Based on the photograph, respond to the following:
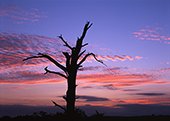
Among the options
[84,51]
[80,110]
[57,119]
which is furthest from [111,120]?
[84,51]

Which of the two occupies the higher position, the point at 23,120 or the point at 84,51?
the point at 84,51

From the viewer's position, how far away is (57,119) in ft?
53.2

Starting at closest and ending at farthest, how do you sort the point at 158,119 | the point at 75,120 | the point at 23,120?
the point at 75,120
the point at 23,120
the point at 158,119

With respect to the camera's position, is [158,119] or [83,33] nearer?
[83,33]

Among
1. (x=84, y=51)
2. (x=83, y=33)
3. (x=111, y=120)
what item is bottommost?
(x=111, y=120)

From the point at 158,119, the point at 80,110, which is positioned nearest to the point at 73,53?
the point at 80,110

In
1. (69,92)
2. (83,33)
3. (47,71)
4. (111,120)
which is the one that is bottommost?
(111,120)

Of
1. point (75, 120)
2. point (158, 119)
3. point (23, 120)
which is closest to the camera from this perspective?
point (75, 120)

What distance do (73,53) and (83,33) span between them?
1.32 metres

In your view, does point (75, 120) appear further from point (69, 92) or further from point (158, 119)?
point (158, 119)

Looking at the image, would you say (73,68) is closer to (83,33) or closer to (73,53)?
(73,53)

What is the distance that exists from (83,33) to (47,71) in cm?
306

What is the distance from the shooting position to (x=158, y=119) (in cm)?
1908

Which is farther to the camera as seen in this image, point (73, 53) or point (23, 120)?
point (23, 120)
